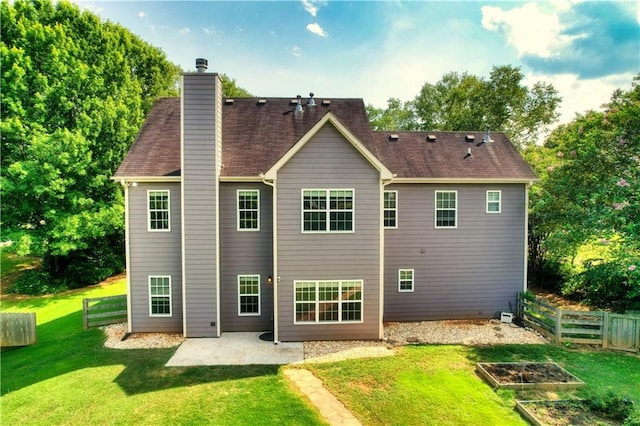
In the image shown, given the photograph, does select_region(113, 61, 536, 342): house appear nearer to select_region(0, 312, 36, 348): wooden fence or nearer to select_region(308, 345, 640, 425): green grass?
select_region(308, 345, 640, 425): green grass

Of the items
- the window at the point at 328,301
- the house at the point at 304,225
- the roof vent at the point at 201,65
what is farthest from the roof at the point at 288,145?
the window at the point at 328,301

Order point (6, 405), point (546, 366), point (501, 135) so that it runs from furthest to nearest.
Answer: point (501, 135)
point (546, 366)
point (6, 405)

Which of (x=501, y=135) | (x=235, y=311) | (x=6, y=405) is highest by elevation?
(x=501, y=135)

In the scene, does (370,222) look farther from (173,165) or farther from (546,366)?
(173,165)

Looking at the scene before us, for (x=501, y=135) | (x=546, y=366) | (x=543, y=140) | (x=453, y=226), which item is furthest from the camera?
(x=543, y=140)

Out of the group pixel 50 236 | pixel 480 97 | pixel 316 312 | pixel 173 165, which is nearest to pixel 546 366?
pixel 316 312

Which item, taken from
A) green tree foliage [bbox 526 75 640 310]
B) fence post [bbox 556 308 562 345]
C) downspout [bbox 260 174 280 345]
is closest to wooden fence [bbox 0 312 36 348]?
downspout [bbox 260 174 280 345]

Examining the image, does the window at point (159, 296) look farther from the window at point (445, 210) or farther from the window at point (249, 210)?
the window at point (445, 210)
